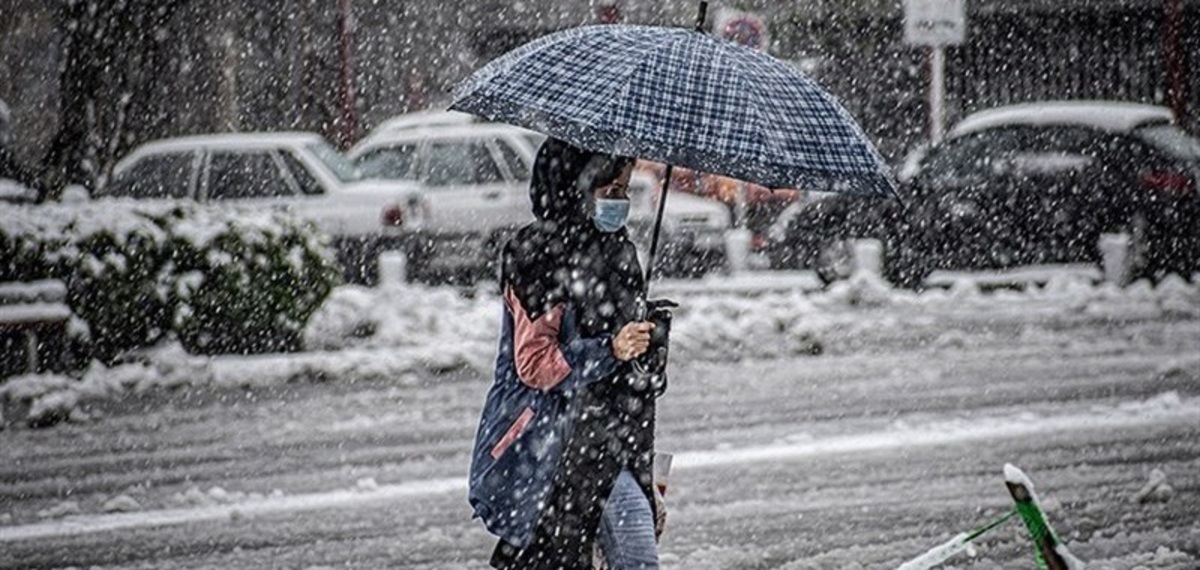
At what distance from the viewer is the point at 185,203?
12.2 meters

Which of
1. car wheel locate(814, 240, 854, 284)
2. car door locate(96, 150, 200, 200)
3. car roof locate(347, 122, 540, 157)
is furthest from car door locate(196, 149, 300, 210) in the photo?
car wheel locate(814, 240, 854, 284)

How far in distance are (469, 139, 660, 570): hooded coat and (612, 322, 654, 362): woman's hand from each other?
28mm

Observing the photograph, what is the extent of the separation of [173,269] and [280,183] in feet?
17.0

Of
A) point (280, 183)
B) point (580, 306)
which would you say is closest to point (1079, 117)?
point (280, 183)

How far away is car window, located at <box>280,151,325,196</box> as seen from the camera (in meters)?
16.6

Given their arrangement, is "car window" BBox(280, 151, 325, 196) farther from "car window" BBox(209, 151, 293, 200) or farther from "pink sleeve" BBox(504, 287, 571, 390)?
"pink sleeve" BBox(504, 287, 571, 390)

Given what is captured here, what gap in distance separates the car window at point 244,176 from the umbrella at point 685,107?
12.5m

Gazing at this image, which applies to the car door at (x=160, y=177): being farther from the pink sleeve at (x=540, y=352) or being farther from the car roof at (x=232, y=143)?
the pink sleeve at (x=540, y=352)

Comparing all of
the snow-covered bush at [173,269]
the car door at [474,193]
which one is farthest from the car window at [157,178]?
the snow-covered bush at [173,269]

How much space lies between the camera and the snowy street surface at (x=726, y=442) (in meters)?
6.98

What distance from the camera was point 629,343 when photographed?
4.16 metres

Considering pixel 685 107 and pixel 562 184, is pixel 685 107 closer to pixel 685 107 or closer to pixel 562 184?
pixel 685 107

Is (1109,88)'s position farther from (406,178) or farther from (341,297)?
(341,297)

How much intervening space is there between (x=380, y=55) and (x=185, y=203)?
1571cm
